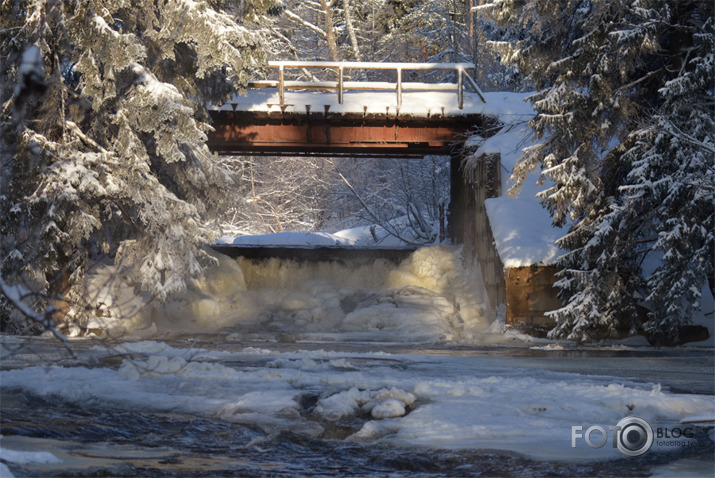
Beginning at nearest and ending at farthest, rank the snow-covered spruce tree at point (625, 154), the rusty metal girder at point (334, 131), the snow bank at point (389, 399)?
1. the snow bank at point (389, 399)
2. the snow-covered spruce tree at point (625, 154)
3. the rusty metal girder at point (334, 131)

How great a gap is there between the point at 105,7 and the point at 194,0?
1.63 m

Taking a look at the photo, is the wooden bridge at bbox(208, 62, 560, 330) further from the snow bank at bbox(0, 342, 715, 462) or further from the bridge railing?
the snow bank at bbox(0, 342, 715, 462)

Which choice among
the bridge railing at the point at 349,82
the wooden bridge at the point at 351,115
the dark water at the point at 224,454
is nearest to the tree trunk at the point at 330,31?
the wooden bridge at the point at 351,115

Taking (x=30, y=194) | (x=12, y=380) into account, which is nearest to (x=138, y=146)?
(x=30, y=194)

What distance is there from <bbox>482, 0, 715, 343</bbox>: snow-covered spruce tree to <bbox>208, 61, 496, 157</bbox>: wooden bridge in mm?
4647

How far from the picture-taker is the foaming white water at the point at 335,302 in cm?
1752

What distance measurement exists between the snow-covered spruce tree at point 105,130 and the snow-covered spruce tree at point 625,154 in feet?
19.5

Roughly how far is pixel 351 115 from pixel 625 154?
769cm

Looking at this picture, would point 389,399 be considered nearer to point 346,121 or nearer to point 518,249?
point 518,249

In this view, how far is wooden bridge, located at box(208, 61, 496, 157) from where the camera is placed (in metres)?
19.2

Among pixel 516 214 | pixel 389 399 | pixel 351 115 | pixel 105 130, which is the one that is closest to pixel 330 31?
pixel 351 115

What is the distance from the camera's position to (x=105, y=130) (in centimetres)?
1524

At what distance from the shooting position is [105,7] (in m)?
13.8

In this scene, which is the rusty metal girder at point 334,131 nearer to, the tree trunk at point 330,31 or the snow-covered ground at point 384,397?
the snow-covered ground at point 384,397
